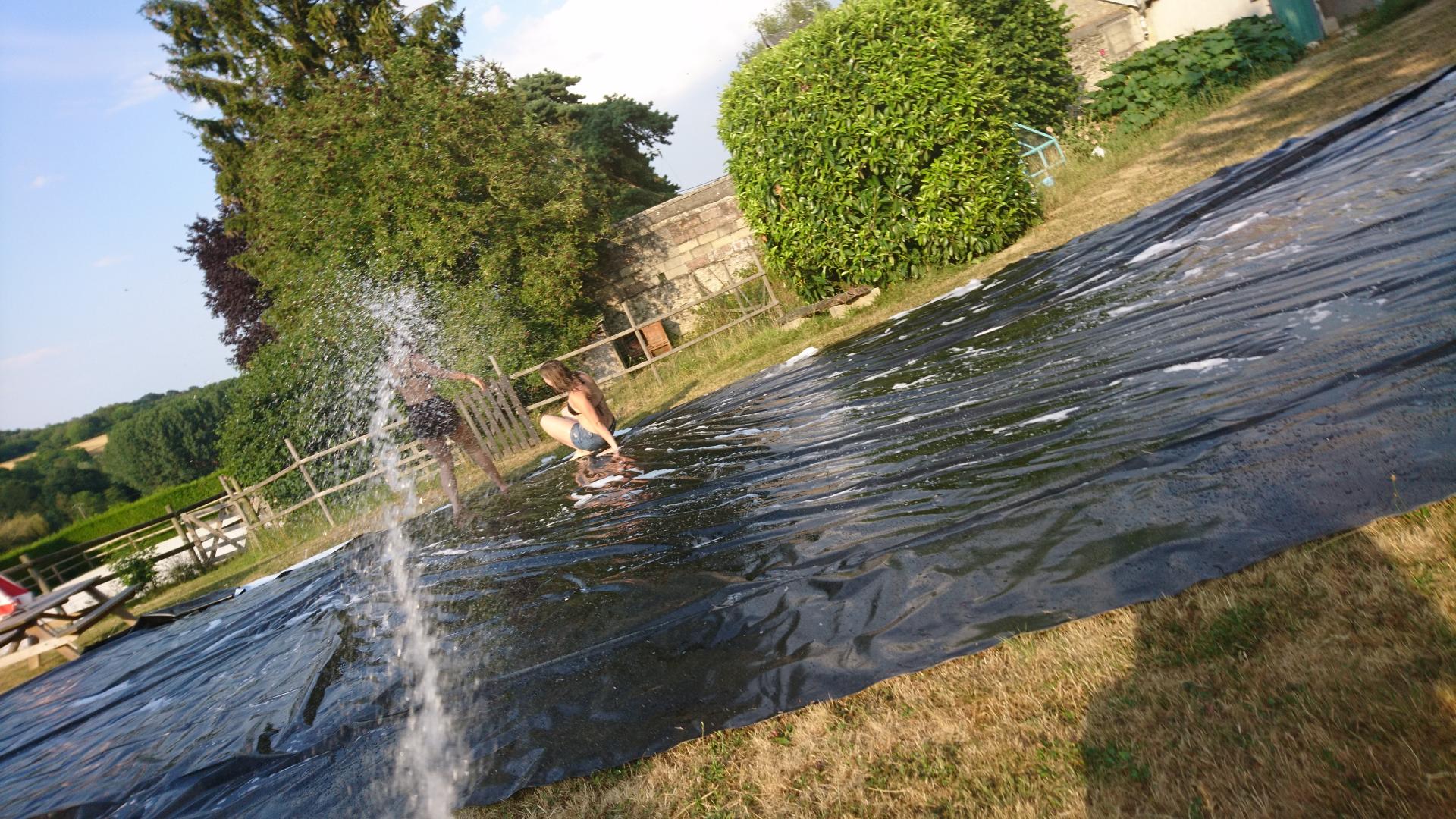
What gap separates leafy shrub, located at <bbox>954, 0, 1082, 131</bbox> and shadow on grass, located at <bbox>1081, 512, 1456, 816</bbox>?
60.9ft

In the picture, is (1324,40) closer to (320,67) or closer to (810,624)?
(810,624)

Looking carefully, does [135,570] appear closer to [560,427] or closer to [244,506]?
[244,506]

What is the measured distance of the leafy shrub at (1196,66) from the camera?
1491 cm

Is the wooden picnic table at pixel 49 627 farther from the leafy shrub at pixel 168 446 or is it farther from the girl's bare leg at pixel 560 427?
the leafy shrub at pixel 168 446

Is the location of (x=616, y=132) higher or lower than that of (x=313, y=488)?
higher

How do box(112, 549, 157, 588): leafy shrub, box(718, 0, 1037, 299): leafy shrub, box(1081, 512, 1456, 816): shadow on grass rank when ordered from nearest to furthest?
box(1081, 512, 1456, 816): shadow on grass, box(718, 0, 1037, 299): leafy shrub, box(112, 549, 157, 588): leafy shrub

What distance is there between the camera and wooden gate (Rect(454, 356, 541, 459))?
13.8 m

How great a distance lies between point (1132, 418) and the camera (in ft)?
13.3

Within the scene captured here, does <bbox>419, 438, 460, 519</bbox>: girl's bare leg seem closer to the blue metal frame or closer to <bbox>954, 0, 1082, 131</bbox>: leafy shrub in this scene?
the blue metal frame

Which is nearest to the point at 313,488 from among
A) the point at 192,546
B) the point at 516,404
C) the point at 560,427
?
the point at 516,404

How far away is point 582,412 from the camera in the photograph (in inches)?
328

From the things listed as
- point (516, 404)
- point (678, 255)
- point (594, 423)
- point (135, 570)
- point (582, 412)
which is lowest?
point (594, 423)

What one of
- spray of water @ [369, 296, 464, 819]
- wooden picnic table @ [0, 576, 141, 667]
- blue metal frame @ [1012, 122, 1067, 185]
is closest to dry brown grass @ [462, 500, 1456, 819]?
spray of water @ [369, 296, 464, 819]

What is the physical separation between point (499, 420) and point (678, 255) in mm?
5904
